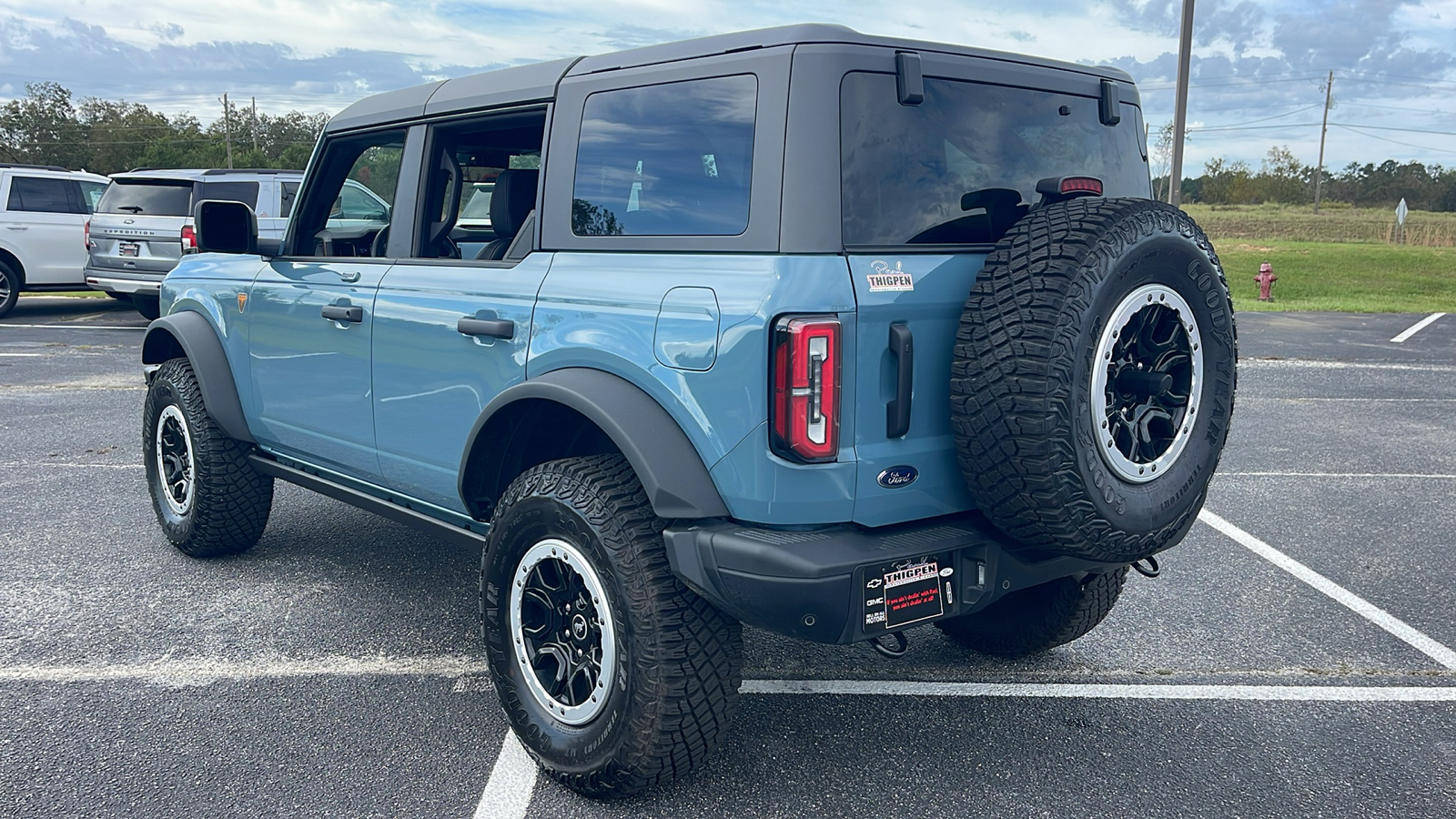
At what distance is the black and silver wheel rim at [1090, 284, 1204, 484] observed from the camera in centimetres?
267

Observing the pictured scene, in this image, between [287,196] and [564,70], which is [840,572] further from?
[287,196]

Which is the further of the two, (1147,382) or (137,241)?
(137,241)

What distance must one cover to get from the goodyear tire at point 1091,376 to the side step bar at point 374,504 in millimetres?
1779

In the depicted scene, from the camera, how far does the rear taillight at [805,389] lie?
254cm

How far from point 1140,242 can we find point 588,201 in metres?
1.51

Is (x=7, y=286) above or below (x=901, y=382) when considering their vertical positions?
below

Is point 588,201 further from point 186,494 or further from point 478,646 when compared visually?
point 186,494

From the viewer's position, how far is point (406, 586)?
15.3 feet

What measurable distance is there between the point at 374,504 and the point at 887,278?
90.2 inches

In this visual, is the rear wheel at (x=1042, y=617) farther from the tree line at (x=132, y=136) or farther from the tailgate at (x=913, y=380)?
the tree line at (x=132, y=136)

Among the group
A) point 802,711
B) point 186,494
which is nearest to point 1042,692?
point 802,711

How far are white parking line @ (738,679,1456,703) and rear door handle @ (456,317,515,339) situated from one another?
1.42 metres

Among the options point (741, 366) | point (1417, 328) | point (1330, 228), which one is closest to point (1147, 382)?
point (741, 366)

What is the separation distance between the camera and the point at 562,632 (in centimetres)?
308
